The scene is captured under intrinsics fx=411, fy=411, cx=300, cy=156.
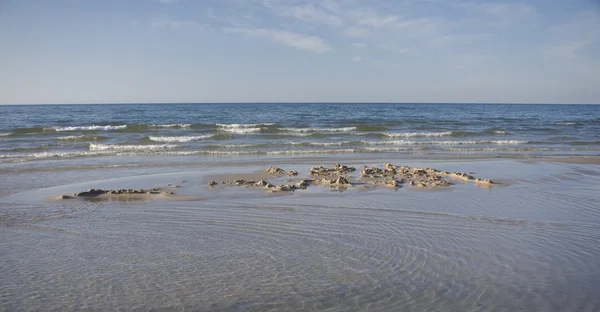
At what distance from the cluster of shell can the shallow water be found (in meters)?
0.72

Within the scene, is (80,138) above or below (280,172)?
above

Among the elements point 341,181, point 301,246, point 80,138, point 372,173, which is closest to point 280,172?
point 341,181

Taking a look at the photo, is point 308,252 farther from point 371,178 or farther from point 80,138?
point 80,138

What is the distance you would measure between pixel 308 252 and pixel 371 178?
533 cm

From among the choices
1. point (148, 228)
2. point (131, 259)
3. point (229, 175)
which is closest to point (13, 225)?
point (148, 228)

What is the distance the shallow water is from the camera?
3576 millimetres

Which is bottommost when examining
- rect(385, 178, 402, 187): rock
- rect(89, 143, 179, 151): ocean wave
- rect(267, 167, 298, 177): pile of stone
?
rect(89, 143, 179, 151): ocean wave

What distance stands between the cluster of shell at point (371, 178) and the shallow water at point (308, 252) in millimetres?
725

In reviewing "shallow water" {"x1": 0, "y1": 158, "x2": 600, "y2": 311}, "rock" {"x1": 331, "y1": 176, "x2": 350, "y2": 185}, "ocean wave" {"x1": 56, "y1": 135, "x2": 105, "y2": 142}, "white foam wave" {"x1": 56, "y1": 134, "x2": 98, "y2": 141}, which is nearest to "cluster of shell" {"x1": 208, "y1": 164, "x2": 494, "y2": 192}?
"rock" {"x1": 331, "y1": 176, "x2": 350, "y2": 185}

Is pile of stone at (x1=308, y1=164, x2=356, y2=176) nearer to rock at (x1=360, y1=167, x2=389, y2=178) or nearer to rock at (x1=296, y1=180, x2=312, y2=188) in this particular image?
rock at (x1=360, y1=167, x2=389, y2=178)

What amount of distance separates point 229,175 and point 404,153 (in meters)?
8.24

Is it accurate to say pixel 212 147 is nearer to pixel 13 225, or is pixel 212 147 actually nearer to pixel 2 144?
pixel 2 144

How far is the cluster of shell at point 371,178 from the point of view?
8867mm

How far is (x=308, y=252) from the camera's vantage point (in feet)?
15.4
